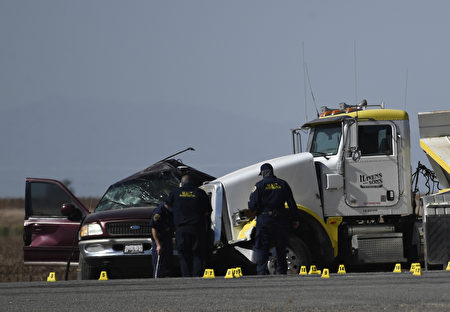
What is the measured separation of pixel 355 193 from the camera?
16234 mm

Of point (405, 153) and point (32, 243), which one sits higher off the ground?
point (405, 153)

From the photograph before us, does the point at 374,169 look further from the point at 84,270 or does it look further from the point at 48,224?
the point at 48,224

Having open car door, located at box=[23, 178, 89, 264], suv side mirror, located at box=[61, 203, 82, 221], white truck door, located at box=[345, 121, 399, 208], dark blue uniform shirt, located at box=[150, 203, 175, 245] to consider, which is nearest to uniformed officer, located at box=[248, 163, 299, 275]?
dark blue uniform shirt, located at box=[150, 203, 175, 245]

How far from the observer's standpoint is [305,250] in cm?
1552

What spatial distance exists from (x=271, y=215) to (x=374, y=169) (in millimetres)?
2419

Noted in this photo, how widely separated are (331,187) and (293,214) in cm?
143

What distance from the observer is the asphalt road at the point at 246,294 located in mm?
9906

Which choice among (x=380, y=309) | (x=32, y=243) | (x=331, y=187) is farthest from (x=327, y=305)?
(x=32, y=243)

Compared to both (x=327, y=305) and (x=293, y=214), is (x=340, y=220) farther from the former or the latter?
(x=327, y=305)

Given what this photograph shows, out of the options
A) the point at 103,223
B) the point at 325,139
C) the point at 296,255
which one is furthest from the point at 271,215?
the point at 103,223

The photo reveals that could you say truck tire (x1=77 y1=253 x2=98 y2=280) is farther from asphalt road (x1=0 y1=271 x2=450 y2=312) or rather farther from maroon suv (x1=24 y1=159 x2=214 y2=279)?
asphalt road (x1=0 y1=271 x2=450 y2=312)

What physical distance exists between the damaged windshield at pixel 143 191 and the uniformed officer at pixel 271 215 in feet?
9.89

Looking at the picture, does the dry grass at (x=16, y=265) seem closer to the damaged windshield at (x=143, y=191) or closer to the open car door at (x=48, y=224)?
the damaged windshield at (x=143, y=191)

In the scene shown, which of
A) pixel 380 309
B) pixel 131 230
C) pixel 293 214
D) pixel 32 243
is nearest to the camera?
pixel 380 309
